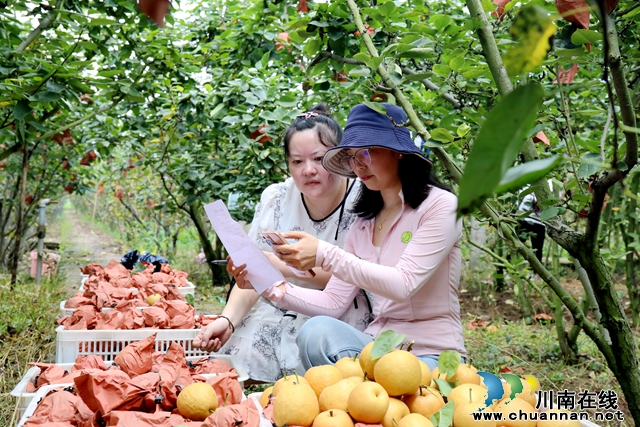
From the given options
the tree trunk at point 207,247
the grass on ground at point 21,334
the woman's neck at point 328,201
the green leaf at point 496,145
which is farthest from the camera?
the tree trunk at point 207,247

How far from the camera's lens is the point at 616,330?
1.26 metres

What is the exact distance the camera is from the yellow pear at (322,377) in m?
1.32

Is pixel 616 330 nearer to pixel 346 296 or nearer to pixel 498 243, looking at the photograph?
pixel 346 296

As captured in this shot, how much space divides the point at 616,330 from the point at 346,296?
3.36 feet

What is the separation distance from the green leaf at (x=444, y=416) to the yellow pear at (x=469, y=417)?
0.02 metres

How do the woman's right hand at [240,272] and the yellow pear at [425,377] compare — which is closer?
the yellow pear at [425,377]

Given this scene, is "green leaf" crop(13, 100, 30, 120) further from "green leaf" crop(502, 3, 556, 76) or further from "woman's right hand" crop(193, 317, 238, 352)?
"green leaf" crop(502, 3, 556, 76)

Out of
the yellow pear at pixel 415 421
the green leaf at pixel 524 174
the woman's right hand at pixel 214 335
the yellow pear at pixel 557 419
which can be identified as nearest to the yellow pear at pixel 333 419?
the yellow pear at pixel 415 421

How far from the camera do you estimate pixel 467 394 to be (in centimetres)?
119

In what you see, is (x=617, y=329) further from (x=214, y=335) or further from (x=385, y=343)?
(x=214, y=335)

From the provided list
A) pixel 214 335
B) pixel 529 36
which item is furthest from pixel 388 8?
pixel 529 36

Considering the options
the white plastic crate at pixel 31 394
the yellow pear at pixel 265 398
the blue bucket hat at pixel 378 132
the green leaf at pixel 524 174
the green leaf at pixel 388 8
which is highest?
the green leaf at pixel 388 8

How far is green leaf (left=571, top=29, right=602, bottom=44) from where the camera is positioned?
1.07 m
